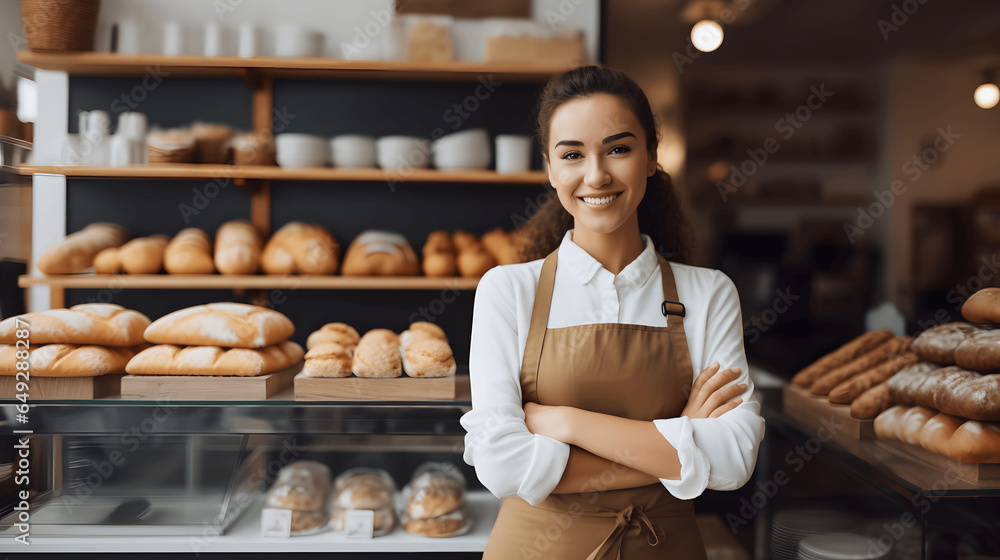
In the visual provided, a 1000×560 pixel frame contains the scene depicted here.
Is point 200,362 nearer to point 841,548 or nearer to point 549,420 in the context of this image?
point 549,420

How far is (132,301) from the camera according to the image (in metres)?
2.46

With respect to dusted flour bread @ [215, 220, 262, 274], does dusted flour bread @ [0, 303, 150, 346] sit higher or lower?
lower

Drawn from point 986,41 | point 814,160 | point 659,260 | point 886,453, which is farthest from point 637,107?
point 986,41

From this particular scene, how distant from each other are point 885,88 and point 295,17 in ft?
7.47

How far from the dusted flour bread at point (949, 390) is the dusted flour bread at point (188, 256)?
87.9 inches

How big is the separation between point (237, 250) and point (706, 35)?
1.98 meters

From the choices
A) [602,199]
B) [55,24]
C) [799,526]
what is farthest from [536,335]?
[55,24]

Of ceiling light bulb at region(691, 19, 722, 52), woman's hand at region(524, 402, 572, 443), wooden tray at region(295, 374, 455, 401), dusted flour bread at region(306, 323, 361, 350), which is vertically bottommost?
wooden tray at region(295, 374, 455, 401)

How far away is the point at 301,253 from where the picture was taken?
2.23 metres

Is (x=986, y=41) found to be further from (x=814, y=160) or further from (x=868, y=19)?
(x=814, y=160)

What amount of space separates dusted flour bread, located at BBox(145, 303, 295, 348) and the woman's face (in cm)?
102

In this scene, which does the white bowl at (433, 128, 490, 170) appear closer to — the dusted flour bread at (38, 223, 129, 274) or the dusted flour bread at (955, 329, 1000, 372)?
the dusted flour bread at (38, 223, 129, 274)

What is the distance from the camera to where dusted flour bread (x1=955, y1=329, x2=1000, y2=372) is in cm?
132
